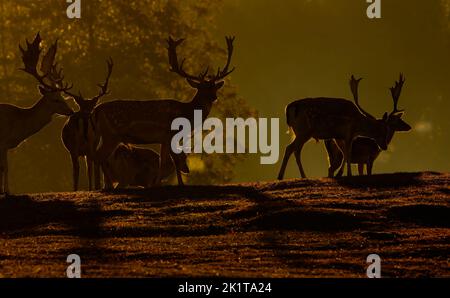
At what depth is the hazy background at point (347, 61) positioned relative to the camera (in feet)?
285

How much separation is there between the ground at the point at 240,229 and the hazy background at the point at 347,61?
2376 inches

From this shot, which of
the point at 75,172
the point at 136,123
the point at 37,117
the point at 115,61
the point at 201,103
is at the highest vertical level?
the point at 115,61

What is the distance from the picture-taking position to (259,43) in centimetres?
9431

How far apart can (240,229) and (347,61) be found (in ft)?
235

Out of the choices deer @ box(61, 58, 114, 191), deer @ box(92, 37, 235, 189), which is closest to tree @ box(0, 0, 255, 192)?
deer @ box(61, 58, 114, 191)

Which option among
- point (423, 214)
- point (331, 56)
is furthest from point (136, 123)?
point (331, 56)

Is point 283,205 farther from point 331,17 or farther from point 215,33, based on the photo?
point 331,17

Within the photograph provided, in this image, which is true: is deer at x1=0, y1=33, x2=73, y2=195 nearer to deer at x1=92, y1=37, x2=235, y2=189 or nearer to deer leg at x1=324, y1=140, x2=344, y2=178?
deer at x1=92, y1=37, x2=235, y2=189

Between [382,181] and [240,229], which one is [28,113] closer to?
[382,181]

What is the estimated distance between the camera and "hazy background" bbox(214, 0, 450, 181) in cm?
8700

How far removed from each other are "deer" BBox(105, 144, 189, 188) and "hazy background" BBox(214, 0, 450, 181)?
53.9m

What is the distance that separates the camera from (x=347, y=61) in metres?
91.5

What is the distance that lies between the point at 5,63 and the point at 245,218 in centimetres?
3071
